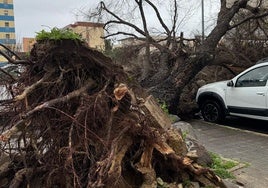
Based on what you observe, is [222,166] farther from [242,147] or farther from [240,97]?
[240,97]

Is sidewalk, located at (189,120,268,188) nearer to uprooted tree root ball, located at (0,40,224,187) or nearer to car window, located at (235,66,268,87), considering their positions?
uprooted tree root ball, located at (0,40,224,187)

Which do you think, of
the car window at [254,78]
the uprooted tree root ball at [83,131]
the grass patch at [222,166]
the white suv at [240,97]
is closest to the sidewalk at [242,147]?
the grass patch at [222,166]

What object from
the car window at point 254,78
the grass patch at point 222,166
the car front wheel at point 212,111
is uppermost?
the car window at point 254,78

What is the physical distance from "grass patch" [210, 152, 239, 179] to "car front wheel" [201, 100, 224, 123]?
3526 millimetres

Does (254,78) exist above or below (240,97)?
above

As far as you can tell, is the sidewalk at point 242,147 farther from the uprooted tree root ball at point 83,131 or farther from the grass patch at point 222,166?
the uprooted tree root ball at point 83,131

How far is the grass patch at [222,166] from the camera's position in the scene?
5.83 m

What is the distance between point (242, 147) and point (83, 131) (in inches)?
184

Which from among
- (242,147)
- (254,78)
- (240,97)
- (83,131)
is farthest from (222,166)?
(254,78)

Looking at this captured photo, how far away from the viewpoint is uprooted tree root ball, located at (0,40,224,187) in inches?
170

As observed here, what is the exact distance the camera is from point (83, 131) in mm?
4344

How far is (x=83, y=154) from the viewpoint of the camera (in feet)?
14.6

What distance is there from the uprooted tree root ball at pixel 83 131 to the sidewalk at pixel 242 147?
3.63 ft

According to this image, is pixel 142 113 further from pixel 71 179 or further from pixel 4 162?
pixel 4 162
